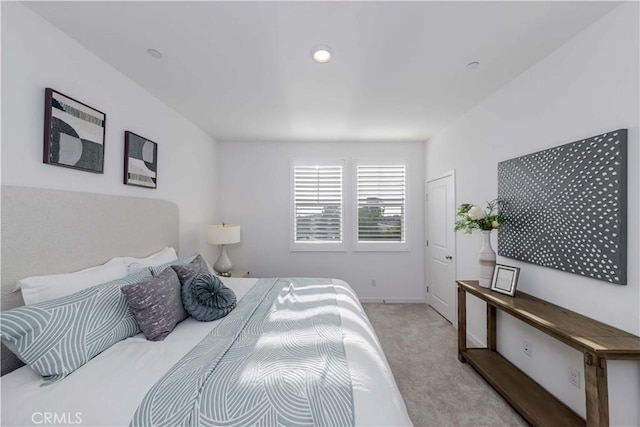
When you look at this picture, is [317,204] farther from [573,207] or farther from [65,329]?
[65,329]

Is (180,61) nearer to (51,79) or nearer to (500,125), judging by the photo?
(51,79)

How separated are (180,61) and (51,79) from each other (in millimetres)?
777

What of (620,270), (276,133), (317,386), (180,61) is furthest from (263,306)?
(276,133)

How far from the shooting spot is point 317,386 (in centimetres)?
108

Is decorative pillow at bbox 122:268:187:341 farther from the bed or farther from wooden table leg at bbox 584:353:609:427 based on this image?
wooden table leg at bbox 584:353:609:427

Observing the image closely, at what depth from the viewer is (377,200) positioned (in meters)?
4.22

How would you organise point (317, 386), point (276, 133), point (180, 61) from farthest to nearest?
point (276, 133) → point (180, 61) → point (317, 386)

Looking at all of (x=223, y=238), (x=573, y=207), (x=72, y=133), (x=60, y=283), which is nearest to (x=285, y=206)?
(x=223, y=238)

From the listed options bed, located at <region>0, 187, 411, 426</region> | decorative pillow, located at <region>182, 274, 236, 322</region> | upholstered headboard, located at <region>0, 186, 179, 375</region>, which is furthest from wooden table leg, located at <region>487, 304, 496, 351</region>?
upholstered headboard, located at <region>0, 186, 179, 375</region>

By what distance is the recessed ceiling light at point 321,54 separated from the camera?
182 centimetres

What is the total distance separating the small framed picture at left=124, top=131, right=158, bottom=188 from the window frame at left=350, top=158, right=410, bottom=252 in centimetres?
273

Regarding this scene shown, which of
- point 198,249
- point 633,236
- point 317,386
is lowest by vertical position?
point 317,386

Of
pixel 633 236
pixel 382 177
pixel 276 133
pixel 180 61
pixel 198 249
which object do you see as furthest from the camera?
pixel 382 177

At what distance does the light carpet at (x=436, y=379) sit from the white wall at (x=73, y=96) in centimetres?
268
